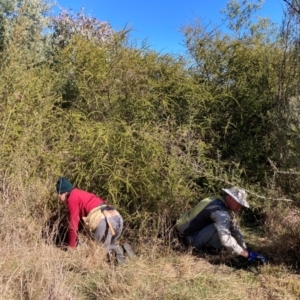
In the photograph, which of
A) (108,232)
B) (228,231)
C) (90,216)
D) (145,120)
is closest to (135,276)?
(108,232)

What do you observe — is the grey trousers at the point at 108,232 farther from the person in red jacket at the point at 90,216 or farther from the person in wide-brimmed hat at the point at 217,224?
the person in wide-brimmed hat at the point at 217,224

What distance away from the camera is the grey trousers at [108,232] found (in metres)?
4.79

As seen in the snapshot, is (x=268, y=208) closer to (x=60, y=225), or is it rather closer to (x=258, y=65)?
(x=60, y=225)

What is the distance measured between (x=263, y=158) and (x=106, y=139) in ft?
8.45

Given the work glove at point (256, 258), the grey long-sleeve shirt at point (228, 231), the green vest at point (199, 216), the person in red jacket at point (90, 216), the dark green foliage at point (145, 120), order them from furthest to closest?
the dark green foliage at point (145, 120) → the green vest at point (199, 216) → the person in red jacket at point (90, 216) → the grey long-sleeve shirt at point (228, 231) → the work glove at point (256, 258)

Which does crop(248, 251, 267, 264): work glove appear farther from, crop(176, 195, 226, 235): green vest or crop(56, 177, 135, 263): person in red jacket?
crop(56, 177, 135, 263): person in red jacket

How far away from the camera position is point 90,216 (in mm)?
4809

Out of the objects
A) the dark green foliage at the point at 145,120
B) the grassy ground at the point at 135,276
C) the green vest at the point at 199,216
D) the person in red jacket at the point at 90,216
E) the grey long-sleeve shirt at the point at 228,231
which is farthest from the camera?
the dark green foliage at the point at 145,120

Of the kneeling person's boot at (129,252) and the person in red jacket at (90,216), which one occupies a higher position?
the person in red jacket at (90,216)

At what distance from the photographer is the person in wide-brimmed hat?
15.4 feet

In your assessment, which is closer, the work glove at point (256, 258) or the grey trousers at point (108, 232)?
the work glove at point (256, 258)

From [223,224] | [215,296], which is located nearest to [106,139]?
[223,224]

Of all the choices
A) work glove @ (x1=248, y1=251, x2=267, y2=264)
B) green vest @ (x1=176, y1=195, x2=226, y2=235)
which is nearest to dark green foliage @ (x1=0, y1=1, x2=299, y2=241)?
green vest @ (x1=176, y1=195, x2=226, y2=235)

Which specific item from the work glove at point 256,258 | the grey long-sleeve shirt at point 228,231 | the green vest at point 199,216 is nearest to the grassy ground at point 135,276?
the work glove at point 256,258
